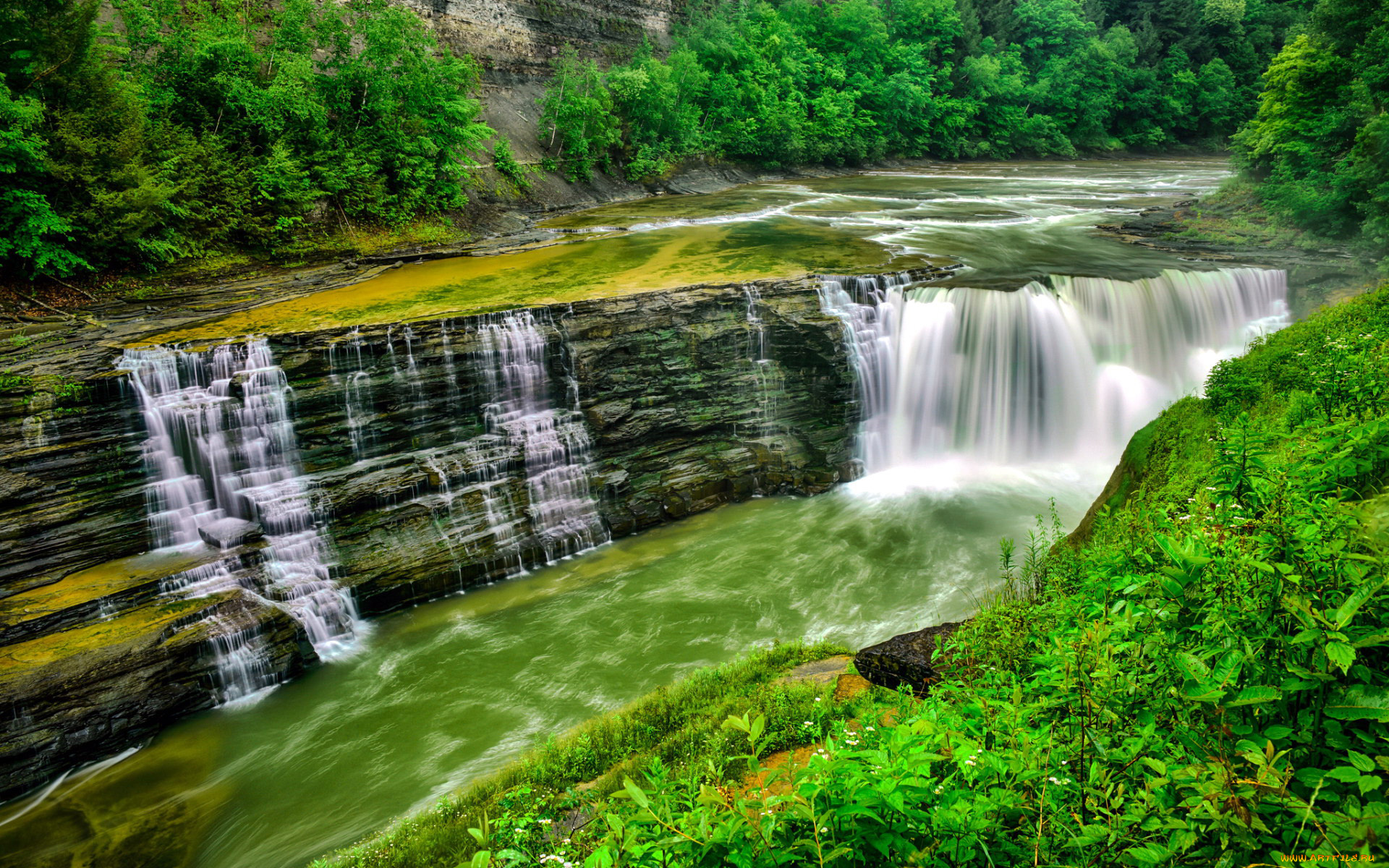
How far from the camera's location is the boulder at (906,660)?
5.70 meters

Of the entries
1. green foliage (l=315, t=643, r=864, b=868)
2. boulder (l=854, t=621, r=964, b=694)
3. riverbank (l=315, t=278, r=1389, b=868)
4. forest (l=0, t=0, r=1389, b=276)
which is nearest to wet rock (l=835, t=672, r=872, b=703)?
boulder (l=854, t=621, r=964, b=694)

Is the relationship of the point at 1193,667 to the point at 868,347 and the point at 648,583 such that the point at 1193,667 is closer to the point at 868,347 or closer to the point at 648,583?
the point at 648,583

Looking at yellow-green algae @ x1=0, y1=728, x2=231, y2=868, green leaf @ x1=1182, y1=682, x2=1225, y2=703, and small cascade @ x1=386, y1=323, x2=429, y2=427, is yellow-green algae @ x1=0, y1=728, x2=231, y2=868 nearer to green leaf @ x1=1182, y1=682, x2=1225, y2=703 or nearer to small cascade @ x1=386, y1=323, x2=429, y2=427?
small cascade @ x1=386, y1=323, x2=429, y2=427

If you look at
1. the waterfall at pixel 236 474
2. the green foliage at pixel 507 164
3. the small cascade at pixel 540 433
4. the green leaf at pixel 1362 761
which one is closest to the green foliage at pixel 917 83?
the green foliage at pixel 507 164

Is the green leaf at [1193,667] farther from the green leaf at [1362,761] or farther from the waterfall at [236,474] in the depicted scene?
the waterfall at [236,474]

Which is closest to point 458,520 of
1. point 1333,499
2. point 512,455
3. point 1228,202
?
point 512,455

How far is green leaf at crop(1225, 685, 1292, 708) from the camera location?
6.54ft

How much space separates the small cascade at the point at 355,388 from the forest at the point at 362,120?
5.78m

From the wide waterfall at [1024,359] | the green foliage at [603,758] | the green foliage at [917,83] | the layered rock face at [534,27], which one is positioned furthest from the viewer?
the green foliage at [917,83]

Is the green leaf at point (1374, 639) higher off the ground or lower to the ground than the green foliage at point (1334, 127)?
lower

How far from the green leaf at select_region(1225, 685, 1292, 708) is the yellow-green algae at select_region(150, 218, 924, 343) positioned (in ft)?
38.2

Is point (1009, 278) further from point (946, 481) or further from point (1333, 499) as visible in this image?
point (1333, 499)

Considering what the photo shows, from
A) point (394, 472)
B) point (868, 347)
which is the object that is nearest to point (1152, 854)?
point (394, 472)

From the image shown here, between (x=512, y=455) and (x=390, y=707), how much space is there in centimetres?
444
